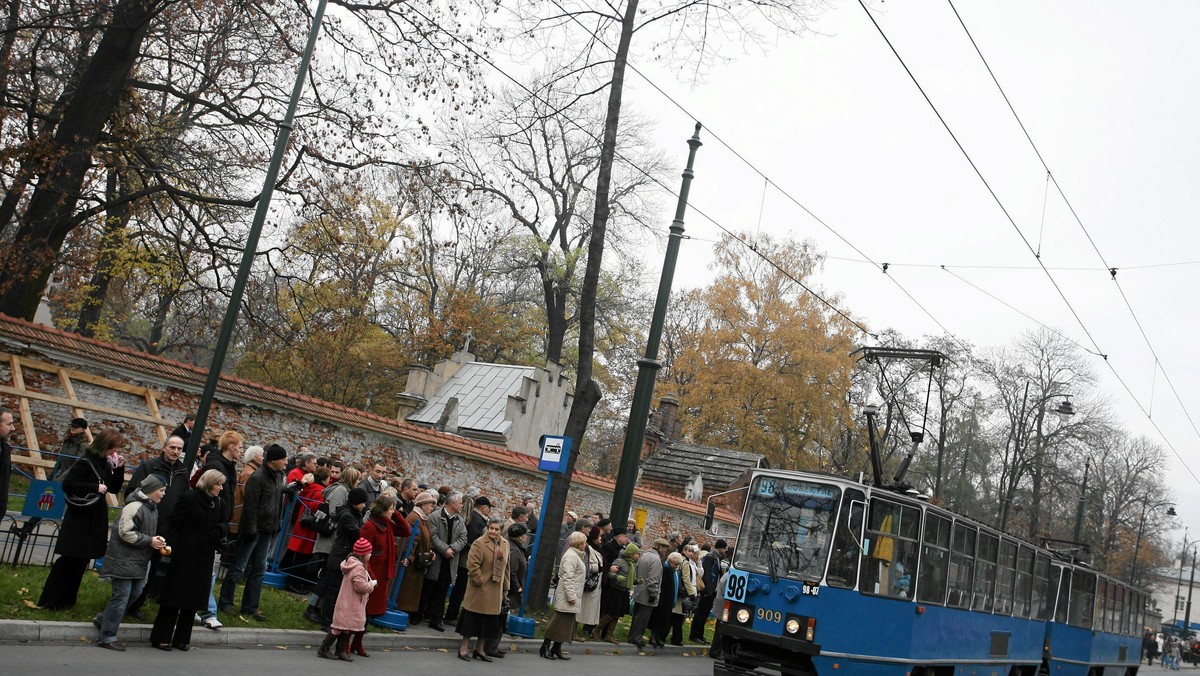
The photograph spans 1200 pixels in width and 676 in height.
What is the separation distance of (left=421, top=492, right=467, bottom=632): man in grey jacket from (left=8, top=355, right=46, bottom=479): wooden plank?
19.3 ft

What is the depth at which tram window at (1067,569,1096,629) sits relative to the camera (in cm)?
2011

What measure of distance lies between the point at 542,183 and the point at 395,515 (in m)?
28.6

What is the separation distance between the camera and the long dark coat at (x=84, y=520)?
29.0 feet

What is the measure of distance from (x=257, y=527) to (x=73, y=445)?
3866 millimetres

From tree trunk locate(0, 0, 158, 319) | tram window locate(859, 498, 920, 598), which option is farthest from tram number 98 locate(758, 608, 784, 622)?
tree trunk locate(0, 0, 158, 319)

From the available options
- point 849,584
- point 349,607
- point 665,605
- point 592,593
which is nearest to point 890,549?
point 849,584

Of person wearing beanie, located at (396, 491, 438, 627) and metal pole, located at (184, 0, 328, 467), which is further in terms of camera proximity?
person wearing beanie, located at (396, 491, 438, 627)

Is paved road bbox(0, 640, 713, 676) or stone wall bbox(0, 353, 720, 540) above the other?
stone wall bbox(0, 353, 720, 540)

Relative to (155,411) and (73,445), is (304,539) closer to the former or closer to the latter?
(73,445)

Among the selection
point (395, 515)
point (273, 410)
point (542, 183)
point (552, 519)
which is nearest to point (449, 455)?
point (273, 410)

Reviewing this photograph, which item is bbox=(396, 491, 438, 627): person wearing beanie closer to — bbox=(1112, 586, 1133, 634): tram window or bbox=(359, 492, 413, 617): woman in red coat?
bbox=(359, 492, 413, 617): woman in red coat

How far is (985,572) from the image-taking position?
15383 millimetres

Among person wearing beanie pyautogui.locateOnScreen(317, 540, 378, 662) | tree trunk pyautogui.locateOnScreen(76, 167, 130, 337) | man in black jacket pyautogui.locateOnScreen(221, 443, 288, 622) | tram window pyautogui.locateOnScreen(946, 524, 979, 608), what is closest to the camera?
person wearing beanie pyautogui.locateOnScreen(317, 540, 378, 662)

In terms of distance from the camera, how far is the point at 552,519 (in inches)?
621
